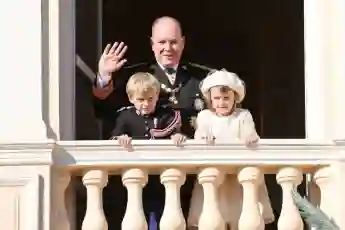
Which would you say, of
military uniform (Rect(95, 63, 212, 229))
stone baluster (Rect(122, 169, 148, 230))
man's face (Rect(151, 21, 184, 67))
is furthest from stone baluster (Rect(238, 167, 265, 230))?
man's face (Rect(151, 21, 184, 67))

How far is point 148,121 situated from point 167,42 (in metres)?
0.52

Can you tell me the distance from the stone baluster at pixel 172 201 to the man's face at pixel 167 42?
0.85m

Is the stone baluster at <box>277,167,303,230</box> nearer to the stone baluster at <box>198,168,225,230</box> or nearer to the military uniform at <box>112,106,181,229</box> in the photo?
the stone baluster at <box>198,168,225,230</box>

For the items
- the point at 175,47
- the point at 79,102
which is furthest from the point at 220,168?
the point at 79,102

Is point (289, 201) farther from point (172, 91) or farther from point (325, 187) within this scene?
point (172, 91)

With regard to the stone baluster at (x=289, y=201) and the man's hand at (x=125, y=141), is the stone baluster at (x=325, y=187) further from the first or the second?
the man's hand at (x=125, y=141)

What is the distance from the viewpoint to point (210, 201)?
713cm

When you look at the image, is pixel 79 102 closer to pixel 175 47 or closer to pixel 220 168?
→ pixel 175 47

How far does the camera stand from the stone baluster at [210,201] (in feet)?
23.2

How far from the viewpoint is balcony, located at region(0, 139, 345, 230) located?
706cm

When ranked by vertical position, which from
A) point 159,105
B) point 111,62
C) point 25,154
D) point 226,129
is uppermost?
point 111,62

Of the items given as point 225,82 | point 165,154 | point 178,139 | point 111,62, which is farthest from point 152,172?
point 111,62

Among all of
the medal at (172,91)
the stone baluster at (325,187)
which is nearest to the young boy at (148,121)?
the medal at (172,91)

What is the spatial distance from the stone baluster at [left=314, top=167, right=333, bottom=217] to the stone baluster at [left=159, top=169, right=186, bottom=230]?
0.74 m
